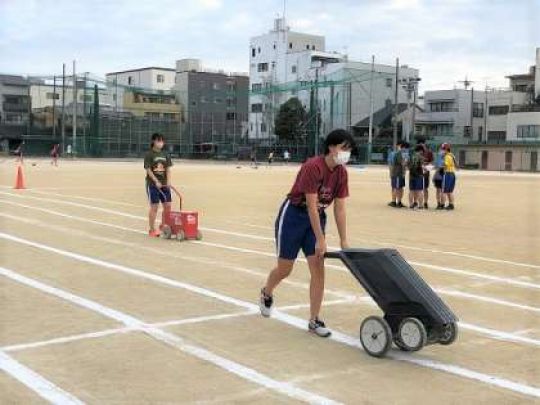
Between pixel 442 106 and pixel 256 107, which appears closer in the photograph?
pixel 442 106

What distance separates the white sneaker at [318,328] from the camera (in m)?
6.24

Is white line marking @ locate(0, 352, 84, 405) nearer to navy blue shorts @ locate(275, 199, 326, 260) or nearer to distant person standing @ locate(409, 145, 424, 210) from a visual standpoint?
navy blue shorts @ locate(275, 199, 326, 260)

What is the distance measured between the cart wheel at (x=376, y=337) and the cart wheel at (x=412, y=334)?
0.49 ft

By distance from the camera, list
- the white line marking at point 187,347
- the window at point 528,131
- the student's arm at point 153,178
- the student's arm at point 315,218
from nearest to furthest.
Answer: the white line marking at point 187,347
the student's arm at point 315,218
the student's arm at point 153,178
the window at point 528,131

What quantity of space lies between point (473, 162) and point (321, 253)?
7537 cm

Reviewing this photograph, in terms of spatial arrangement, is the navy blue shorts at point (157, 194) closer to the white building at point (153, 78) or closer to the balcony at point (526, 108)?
the balcony at point (526, 108)

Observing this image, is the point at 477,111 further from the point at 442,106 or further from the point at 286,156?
the point at 286,156

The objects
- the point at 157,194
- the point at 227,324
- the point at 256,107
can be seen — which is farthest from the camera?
the point at 256,107

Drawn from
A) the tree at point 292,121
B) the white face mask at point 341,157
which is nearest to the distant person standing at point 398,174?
the white face mask at point 341,157

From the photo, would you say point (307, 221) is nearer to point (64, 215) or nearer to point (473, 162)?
point (64, 215)

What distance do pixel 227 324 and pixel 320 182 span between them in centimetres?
159

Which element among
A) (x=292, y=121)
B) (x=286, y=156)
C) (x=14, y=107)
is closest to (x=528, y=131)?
(x=286, y=156)

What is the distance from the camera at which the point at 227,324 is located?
662 cm

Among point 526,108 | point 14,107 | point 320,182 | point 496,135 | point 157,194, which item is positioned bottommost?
point 157,194
